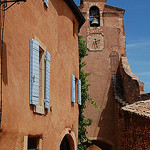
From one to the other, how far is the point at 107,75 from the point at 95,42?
2310 mm

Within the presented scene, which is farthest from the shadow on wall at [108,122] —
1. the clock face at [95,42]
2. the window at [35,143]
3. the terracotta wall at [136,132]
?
the window at [35,143]

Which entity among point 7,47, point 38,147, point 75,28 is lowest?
point 38,147

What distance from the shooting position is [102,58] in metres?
18.4

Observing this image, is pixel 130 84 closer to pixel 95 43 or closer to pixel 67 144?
pixel 95 43

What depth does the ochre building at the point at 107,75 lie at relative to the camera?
55.4 feet

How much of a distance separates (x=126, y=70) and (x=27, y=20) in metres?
12.1

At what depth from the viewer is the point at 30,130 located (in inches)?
230

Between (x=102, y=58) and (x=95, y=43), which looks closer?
(x=102, y=58)

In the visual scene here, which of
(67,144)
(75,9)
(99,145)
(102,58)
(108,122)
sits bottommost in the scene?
(99,145)

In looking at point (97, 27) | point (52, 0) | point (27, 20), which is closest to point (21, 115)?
point (27, 20)

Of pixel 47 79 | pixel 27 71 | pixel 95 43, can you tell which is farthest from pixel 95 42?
pixel 27 71

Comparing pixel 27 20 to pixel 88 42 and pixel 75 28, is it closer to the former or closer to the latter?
A: pixel 75 28

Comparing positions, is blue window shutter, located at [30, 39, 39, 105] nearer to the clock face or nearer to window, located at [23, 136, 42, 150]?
window, located at [23, 136, 42, 150]

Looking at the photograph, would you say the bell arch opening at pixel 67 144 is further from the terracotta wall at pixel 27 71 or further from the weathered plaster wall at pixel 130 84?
the weathered plaster wall at pixel 130 84
